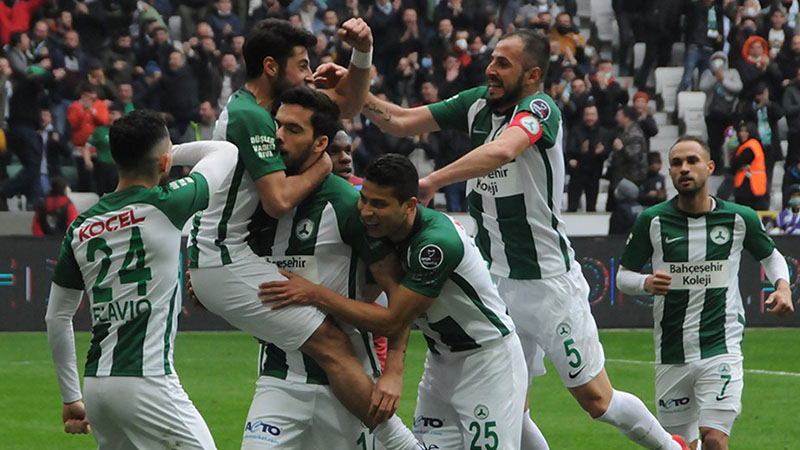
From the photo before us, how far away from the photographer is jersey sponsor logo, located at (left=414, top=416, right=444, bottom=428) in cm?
646

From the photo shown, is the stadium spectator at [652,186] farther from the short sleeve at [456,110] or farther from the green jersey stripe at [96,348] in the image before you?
the green jersey stripe at [96,348]

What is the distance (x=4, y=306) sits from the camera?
54.3ft

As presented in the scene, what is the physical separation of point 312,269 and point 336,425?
724mm

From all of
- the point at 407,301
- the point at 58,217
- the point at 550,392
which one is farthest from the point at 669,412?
the point at 58,217

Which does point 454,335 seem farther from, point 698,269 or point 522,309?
point 698,269

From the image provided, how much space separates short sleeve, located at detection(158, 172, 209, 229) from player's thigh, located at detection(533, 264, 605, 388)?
7.92 feet

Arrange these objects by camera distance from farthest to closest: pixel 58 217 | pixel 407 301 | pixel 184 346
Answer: pixel 58 217
pixel 184 346
pixel 407 301

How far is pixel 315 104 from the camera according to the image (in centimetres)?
614

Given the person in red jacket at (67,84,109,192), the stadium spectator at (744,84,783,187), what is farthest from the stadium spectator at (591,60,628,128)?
the person in red jacket at (67,84,109,192)

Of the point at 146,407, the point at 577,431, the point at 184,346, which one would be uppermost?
the point at 146,407

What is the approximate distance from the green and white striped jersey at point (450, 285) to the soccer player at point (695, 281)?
2.19 metres

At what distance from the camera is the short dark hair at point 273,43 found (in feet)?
20.8

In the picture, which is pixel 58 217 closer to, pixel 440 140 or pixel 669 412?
pixel 440 140

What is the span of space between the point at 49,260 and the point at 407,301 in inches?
440
